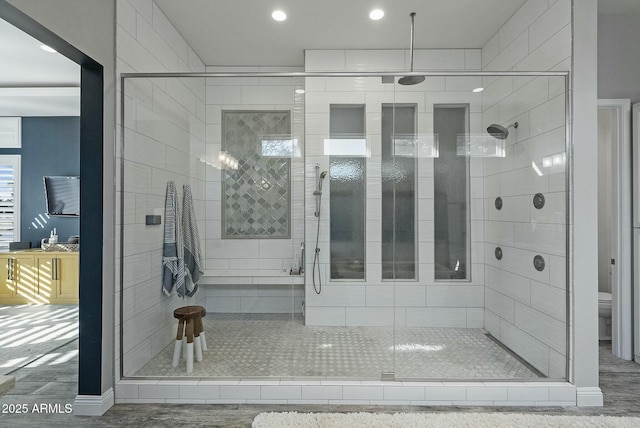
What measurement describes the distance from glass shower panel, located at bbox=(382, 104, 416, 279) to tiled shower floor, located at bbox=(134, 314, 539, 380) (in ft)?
1.79

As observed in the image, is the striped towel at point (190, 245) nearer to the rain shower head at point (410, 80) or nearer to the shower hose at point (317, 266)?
the shower hose at point (317, 266)

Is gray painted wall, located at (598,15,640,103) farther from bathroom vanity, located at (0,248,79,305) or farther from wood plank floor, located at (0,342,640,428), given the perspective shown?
bathroom vanity, located at (0,248,79,305)

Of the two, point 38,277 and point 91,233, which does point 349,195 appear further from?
point 38,277

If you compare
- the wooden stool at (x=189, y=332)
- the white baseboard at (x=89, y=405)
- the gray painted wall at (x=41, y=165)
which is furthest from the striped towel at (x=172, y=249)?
the gray painted wall at (x=41, y=165)

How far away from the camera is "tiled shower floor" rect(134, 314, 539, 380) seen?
2455mm

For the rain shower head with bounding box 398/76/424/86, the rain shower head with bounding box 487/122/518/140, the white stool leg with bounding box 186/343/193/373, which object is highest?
the rain shower head with bounding box 398/76/424/86

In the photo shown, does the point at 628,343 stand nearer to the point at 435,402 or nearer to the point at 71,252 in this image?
the point at 435,402

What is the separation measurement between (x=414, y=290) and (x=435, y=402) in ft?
2.37

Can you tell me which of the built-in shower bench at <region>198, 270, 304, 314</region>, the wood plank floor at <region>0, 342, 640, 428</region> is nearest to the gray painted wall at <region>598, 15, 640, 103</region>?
the wood plank floor at <region>0, 342, 640, 428</region>

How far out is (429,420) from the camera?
212 centimetres

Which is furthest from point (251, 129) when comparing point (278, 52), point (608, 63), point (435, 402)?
point (608, 63)

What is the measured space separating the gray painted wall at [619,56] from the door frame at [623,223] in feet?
0.31

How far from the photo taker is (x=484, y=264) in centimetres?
251

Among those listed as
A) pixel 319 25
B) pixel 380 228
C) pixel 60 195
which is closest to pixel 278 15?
pixel 319 25
